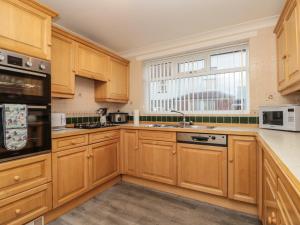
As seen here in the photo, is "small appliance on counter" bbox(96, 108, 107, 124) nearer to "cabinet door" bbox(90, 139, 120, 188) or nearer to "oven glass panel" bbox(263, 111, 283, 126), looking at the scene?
"cabinet door" bbox(90, 139, 120, 188)

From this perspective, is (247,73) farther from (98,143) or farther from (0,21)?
(0,21)

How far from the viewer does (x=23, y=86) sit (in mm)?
1521

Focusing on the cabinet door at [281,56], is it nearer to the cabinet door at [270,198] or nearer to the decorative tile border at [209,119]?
the decorative tile border at [209,119]

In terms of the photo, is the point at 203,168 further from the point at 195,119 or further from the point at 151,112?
the point at 151,112

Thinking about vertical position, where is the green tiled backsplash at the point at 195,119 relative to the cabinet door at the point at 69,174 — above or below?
above

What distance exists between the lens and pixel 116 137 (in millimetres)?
2674

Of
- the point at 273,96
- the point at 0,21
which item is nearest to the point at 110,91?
the point at 0,21

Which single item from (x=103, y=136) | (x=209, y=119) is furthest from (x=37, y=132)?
(x=209, y=119)

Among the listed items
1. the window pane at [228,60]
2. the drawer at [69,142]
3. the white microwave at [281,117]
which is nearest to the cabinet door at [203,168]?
the white microwave at [281,117]

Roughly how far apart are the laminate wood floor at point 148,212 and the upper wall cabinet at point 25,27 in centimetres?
174

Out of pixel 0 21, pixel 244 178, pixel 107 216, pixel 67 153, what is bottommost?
pixel 107 216

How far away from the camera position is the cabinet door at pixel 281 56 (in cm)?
182

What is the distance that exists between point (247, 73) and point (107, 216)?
8.52 feet

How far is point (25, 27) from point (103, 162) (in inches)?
70.2
